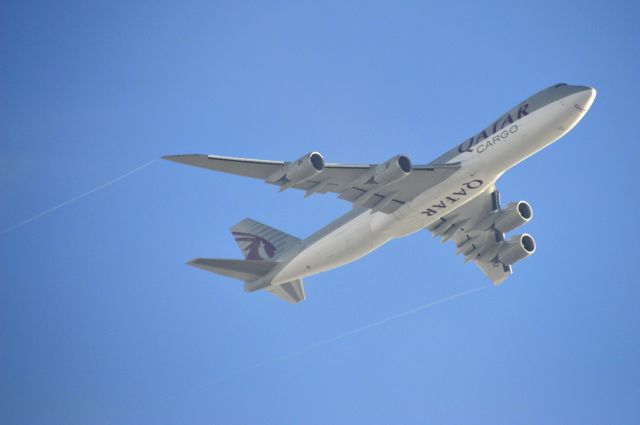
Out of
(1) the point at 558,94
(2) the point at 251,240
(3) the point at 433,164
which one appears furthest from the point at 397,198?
(2) the point at 251,240

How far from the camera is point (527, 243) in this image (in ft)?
186

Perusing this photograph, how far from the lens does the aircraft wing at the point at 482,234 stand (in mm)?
54750

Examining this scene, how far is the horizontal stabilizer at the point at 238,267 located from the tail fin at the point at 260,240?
152 cm

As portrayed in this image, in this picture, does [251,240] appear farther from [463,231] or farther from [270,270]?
[463,231]

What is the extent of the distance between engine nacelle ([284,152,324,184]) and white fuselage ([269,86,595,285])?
6666 mm

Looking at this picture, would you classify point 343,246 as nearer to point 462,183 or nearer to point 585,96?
point 462,183

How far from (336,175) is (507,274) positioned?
622 inches

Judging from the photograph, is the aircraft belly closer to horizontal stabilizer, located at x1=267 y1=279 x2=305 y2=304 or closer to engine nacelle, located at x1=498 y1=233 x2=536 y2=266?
horizontal stabilizer, located at x1=267 y1=279 x2=305 y2=304

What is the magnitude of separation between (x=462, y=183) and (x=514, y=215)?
730 centimetres

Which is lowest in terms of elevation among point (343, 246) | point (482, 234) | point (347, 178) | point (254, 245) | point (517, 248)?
point (517, 248)

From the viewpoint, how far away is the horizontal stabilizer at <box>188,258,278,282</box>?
172 ft

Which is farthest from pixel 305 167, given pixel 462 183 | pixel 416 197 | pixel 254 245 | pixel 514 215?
pixel 254 245

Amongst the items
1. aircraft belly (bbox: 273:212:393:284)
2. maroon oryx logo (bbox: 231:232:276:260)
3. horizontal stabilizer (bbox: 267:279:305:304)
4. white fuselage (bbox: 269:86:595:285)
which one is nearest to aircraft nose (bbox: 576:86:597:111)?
white fuselage (bbox: 269:86:595:285)

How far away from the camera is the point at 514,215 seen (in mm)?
53906
